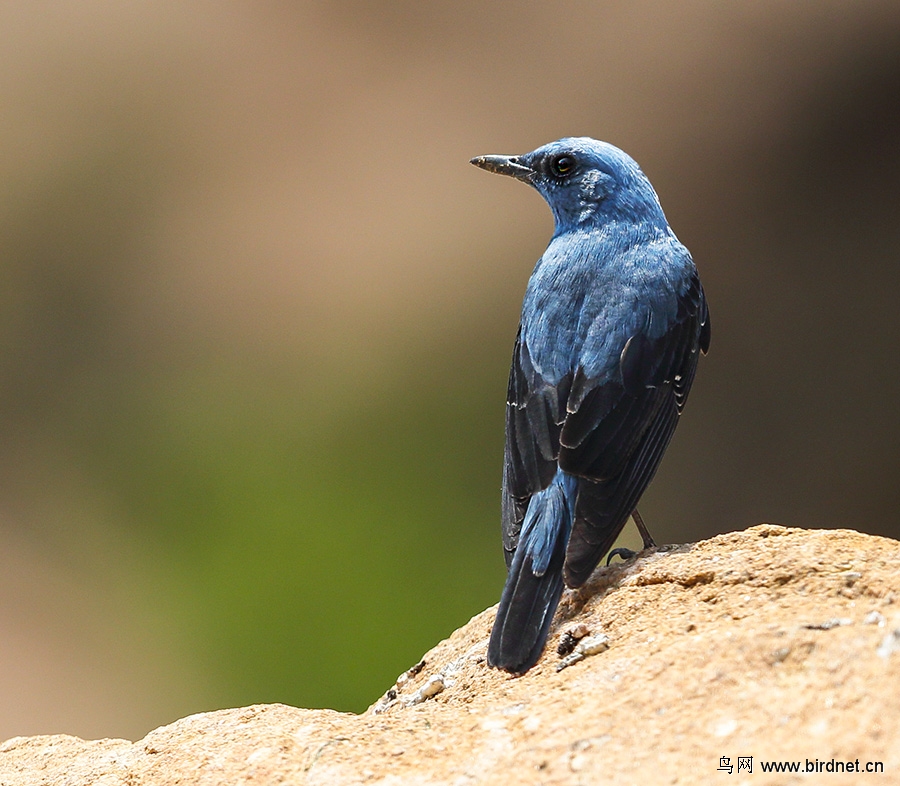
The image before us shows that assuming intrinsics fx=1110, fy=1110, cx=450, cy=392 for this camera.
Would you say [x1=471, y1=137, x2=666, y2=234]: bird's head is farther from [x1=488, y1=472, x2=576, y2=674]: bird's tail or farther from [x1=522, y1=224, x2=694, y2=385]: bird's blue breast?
[x1=488, y1=472, x2=576, y2=674]: bird's tail

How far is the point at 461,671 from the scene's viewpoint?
13.3 feet

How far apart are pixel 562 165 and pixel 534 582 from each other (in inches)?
86.1

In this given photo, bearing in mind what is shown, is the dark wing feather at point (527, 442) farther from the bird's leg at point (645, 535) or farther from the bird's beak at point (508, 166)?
the bird's beak at point (508, 166)

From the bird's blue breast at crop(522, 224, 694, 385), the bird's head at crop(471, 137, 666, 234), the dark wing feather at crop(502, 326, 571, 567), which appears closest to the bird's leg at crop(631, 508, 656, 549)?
the dark wing feather at crop(502, 326, 571, 567)

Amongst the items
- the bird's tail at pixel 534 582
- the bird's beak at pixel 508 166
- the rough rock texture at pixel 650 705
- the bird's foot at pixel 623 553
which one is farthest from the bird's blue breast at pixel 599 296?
the rough rock texture at pixel 650 705

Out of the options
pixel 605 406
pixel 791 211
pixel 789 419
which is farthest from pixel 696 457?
pixel 605 406

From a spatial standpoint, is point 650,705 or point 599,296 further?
point 599,296

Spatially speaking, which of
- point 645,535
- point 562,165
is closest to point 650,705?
point 645,535

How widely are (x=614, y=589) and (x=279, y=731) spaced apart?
1.26 meters

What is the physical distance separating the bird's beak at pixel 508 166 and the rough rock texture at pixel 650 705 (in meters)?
2.02

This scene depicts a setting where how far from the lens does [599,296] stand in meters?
4.64

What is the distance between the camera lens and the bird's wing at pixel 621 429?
396cm

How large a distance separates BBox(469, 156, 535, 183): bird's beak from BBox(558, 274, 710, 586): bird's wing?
3.20 feet

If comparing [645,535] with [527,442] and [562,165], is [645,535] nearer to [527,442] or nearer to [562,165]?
[527,442]
